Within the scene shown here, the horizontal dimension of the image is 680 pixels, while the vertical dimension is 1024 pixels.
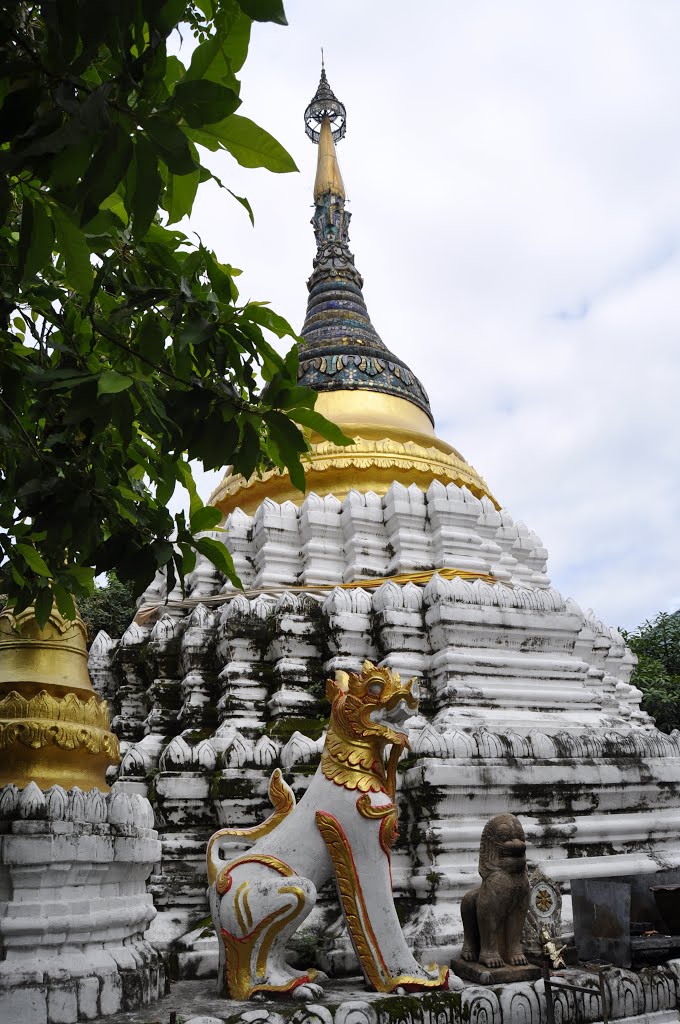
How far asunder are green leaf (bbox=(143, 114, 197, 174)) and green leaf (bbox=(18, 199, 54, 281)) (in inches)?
14.2

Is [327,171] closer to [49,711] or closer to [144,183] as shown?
[49,711]

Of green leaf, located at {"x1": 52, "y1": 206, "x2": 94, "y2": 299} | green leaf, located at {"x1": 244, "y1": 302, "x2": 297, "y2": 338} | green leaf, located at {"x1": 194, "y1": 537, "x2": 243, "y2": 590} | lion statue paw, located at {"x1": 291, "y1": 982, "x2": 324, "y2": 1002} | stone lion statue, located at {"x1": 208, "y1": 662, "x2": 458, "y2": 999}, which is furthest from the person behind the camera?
stone lion statue, located at {"x1": 208, "y1": 662, "x2": 458, "y2": 999}

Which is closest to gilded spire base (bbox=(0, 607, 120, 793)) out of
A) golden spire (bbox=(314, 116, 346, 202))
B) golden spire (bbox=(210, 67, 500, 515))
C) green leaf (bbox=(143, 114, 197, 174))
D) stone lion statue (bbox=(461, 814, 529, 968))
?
stone lion statue (bbox=(461, 814, 529, 968))

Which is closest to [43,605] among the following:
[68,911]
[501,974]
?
[68,911]

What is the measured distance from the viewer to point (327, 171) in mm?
17500

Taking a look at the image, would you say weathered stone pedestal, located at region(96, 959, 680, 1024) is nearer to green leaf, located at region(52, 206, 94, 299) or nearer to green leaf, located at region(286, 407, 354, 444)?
green leaf, located at region(286, 407, 354, 444)

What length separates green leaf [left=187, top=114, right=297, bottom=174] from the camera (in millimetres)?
1703

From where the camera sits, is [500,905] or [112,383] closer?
[112,383]

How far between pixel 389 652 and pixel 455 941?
8.57 ft

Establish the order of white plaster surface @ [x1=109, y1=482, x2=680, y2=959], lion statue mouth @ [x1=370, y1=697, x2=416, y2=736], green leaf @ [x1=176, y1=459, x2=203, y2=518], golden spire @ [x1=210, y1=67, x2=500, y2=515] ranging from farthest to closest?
golden spire @ [x1=210, y1=67, x2=500, y2=515]
white plaster surface @ [x1=109, y1=482, x2=680, y2=959]
lion statue mouth @ [x1=370, y1=697, x2=416, y2=736]
green leaf @ [x1=176, y1=459, x2=203, y2=518]

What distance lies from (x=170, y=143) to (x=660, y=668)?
68.6 feet

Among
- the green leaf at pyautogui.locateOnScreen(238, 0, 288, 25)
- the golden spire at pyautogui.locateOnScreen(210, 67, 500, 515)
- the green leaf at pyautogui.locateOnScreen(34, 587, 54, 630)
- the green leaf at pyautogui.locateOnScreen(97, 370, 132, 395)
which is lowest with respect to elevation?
the green leaf at pyautogui.locateOnScreen(34, 587, 54, 630)

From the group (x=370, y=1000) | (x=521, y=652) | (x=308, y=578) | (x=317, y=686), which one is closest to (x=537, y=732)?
(x=521, y=652)

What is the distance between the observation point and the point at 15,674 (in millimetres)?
4539
